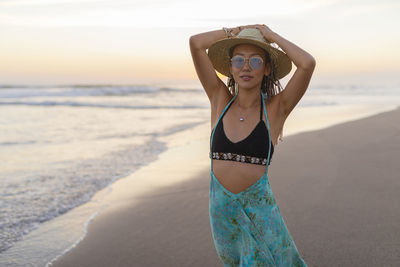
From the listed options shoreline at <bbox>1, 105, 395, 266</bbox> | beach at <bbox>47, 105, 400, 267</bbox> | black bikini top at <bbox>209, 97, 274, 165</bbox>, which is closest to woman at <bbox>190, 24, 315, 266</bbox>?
black bikini top at <bbox>209, 97, 274, 165</bbox>

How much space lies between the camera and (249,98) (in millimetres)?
2279

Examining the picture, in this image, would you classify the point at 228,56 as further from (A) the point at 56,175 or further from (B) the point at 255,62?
(A) the point at 56,175

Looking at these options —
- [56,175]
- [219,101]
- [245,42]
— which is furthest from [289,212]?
[56,175]

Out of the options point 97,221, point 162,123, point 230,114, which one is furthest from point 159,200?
point 162,123

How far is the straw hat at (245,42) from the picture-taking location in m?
2.18

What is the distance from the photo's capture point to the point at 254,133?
213 centimetres

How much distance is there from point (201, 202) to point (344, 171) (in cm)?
233

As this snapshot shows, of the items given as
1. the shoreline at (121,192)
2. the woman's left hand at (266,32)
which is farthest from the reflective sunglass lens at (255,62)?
the shoreline at (121,192)

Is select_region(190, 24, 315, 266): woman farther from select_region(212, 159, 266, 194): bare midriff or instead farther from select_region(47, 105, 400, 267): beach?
select_region(47, 105, 400, 267): beach

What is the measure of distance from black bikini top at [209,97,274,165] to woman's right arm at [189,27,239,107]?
1.23 feet

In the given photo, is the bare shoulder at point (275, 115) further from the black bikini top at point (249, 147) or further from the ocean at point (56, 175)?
the ocean at point (56, 175)

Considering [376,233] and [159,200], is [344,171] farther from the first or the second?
[159,200]

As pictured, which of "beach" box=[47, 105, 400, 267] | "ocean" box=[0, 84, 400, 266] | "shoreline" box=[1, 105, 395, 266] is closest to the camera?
"beach" box=[47, 105, 400, 267]

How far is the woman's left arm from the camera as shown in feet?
7.10
